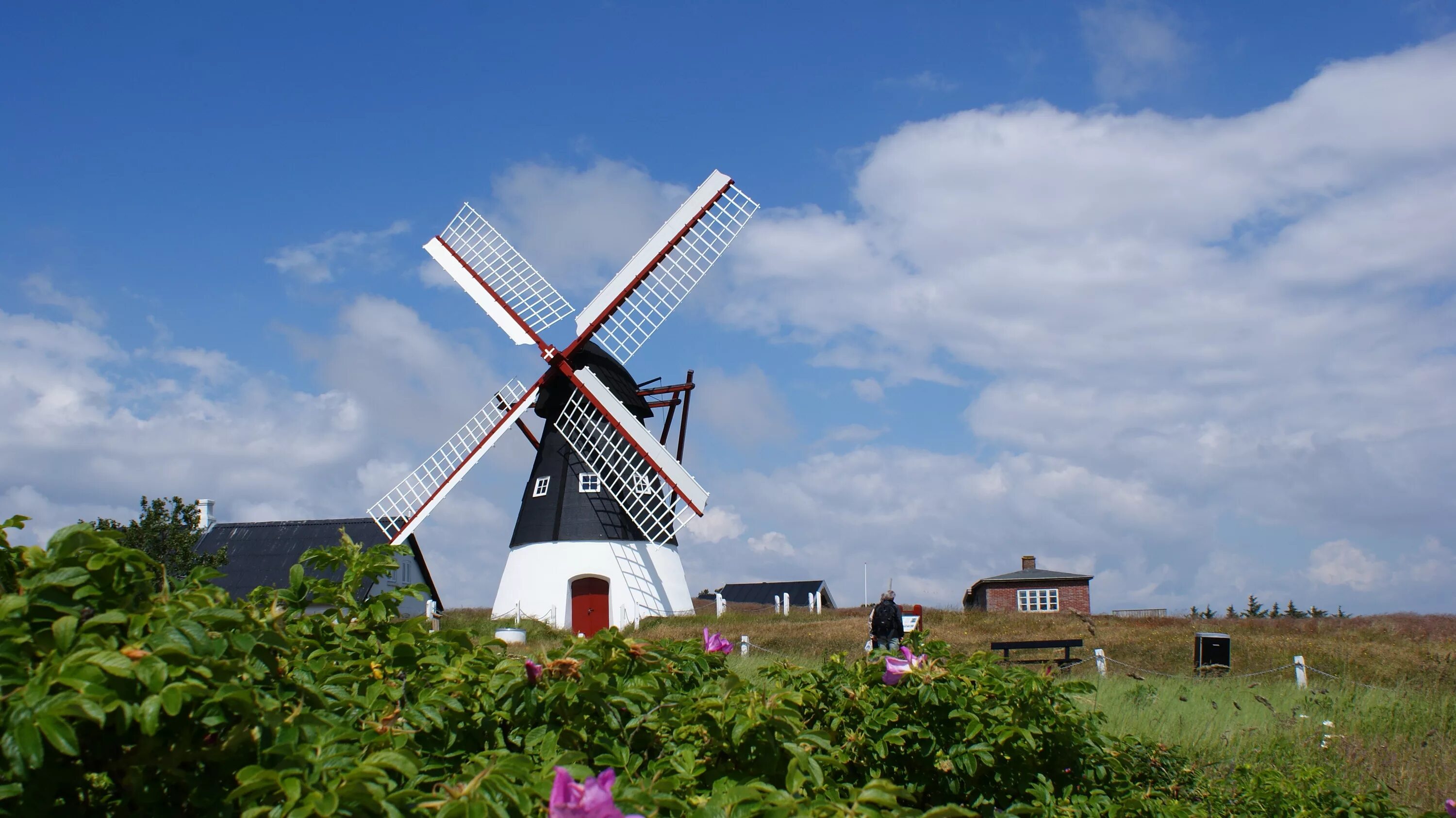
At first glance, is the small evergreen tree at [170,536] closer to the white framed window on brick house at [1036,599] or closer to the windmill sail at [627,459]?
the windmill sail at [627,459]

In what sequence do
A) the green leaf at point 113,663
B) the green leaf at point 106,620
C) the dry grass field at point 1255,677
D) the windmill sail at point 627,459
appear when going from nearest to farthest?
the green leaf at point 113,663 → the green leaf at point 106,620 → the dry grass field at point 1255,677 → the windmill sail at point 627,459

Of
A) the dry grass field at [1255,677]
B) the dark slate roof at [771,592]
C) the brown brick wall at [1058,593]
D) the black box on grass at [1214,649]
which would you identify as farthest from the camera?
the dark slate roof at [771,592]

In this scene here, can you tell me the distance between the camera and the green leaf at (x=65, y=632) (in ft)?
5.29

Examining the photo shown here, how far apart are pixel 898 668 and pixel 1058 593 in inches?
1349

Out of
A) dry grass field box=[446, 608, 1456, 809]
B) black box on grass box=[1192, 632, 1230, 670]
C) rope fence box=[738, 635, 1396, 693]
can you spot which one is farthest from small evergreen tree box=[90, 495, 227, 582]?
black box on grass box=[1192, 632, 1230, 670]

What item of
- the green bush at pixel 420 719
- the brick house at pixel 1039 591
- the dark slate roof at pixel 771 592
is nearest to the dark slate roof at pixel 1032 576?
the brick house at pixel 1039 591

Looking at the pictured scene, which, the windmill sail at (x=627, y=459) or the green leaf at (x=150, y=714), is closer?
the green leaf at (x=150, y=714)

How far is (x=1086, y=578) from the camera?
3522 cm

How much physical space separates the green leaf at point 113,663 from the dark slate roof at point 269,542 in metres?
27.5

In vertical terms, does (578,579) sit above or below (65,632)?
below

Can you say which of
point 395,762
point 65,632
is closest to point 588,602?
point 395,762

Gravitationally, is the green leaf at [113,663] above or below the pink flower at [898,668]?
above

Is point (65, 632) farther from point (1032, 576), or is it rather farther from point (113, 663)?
point (1032, 576)

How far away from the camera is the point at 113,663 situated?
60.3 inches
